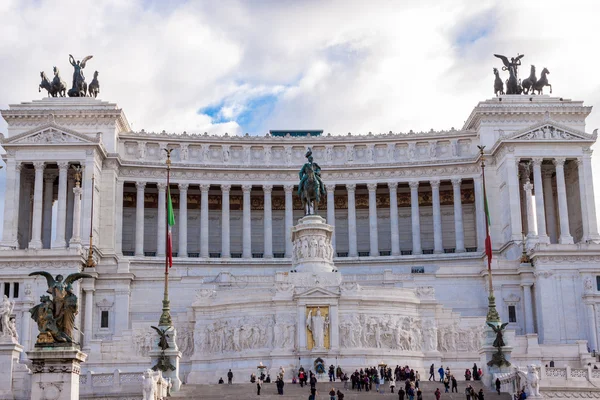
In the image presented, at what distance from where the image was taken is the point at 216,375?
206 ft

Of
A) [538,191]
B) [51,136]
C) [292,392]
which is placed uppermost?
[51,136]

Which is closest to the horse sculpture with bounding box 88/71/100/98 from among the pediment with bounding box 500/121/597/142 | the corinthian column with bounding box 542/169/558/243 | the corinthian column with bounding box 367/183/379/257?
the corinthian column with bounding box 367/183/379/257

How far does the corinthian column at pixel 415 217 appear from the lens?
94562 millimetres

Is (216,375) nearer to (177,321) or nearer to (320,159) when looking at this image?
(177,321)

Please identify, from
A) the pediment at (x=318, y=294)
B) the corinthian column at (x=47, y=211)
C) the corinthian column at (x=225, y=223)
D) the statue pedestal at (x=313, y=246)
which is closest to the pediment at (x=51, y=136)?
the corinthian column at (x=47, y=211)

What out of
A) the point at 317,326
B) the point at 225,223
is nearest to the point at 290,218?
the point at 225,223

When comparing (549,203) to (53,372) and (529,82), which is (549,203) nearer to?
(529,82)

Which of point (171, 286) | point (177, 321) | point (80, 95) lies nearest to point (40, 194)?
point (80, 95)

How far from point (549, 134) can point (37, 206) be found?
4793cm

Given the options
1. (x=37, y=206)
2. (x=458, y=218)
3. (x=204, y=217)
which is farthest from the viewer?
(x=204, y=217)

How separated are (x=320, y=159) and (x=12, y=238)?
31387 millimetres

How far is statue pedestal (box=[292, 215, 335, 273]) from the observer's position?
68.9 meters

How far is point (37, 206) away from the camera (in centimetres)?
8781

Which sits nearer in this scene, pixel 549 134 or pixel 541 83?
pixel 549 134
